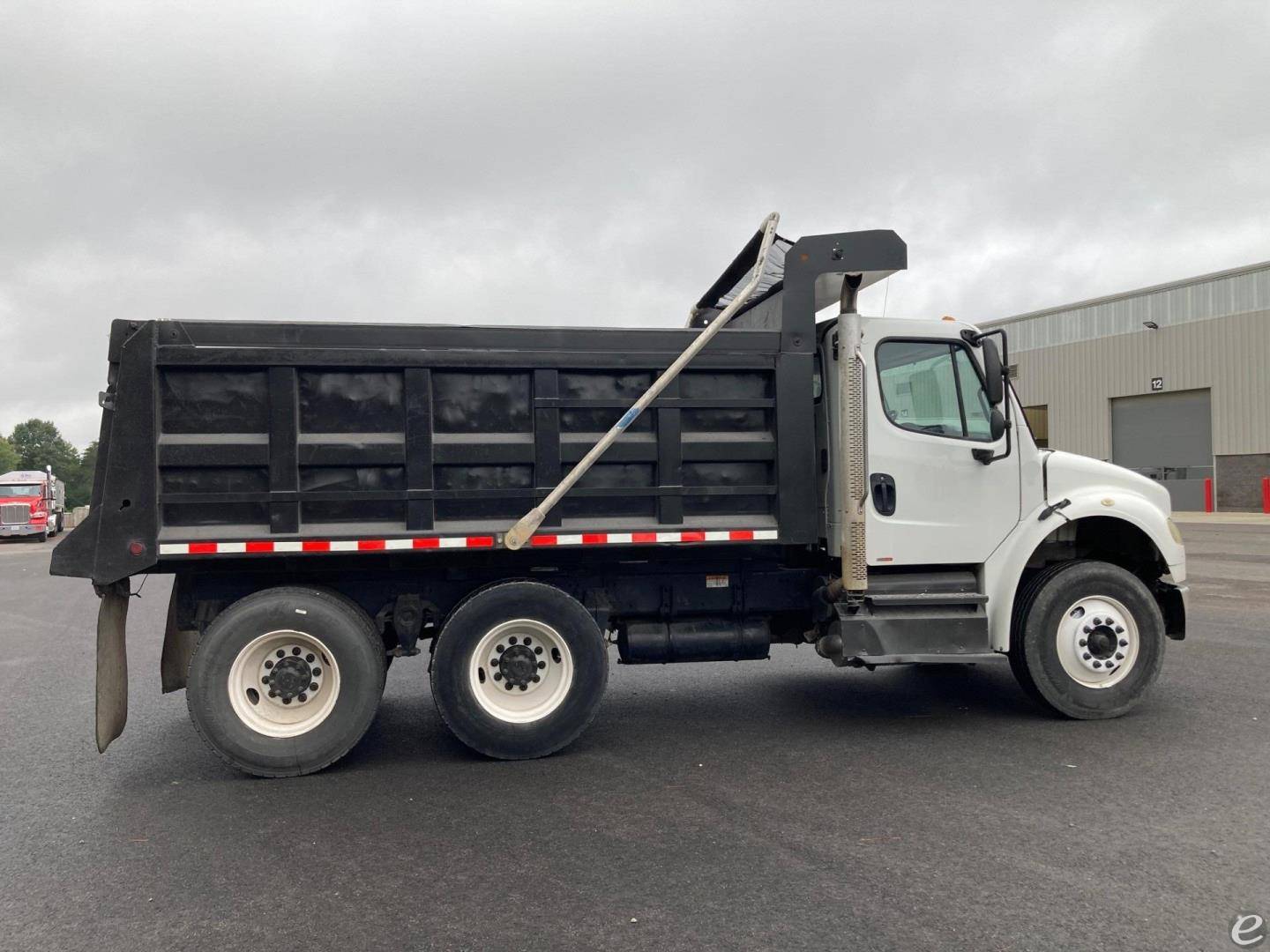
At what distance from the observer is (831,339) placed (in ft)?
21.3

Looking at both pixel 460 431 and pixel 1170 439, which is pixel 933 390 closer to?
pixel 460 431

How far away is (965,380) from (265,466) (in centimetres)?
451

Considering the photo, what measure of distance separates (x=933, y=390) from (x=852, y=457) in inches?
32.6

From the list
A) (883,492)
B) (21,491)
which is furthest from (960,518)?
(21,491)

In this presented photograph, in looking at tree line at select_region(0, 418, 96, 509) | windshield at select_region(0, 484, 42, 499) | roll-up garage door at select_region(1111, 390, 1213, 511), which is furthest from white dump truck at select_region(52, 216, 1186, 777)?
tree line at select_region(0, 418, 96, 509)

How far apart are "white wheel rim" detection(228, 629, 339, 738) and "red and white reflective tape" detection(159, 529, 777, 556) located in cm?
50

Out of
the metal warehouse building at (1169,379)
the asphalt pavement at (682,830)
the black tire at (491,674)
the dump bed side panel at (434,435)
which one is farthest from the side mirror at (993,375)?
the metal warehouse building at (1169,379)

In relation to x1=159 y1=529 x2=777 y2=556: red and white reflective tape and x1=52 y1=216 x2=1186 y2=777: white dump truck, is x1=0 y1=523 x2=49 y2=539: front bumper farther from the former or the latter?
x1=159 y1=529 x2=777 y2=556: red and white reflective tape

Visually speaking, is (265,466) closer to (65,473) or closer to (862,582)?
(862,582)

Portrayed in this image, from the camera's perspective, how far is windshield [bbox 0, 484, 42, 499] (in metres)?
35.7

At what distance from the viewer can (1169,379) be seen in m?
35.4

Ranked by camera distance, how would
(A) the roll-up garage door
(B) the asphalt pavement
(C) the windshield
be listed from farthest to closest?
1. (C) the windshield
2. (A) the roll-up garage door
3. (B) the asphalt pavement

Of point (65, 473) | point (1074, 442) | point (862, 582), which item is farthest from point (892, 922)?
point (65, 473)

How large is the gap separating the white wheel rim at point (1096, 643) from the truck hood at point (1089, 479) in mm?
762
